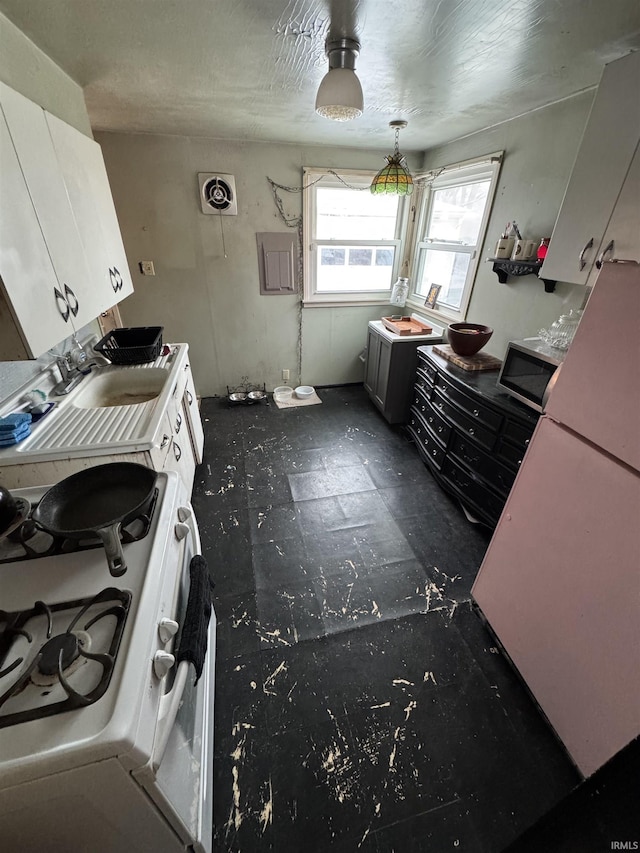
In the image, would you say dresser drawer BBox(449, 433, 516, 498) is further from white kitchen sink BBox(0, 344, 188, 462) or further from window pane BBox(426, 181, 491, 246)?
white kitchen sink BBox(0, 344, 188, 462)

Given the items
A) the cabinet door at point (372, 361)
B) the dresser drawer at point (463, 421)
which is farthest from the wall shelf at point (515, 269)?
the cabinet door at point (372, 361)

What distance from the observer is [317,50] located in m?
1.39

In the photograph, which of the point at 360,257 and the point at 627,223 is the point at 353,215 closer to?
the point at 360,257

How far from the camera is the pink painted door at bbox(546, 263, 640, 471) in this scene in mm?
944

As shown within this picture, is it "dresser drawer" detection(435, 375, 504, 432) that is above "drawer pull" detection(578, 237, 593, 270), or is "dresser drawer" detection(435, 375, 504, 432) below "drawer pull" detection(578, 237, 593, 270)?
below

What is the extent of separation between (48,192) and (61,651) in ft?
5.08

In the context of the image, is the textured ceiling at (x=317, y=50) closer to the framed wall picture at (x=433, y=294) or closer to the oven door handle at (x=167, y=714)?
the framed wall picture at (x=433, y=294)

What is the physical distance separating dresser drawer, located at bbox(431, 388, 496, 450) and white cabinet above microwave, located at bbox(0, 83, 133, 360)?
211 cm

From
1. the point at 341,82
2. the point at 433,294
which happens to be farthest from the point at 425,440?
the point at 341,82

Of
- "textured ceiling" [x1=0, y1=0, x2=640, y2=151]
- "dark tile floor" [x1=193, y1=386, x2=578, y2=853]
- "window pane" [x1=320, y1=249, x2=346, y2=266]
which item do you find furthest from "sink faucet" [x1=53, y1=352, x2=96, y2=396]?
"window pane" [x1=320, y1=249, x2=346, y2=266]

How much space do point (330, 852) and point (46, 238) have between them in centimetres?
224

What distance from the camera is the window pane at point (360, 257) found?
3473mm

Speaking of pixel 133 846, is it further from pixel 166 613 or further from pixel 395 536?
pixel 395 536

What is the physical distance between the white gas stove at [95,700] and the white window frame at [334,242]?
3059 mm
